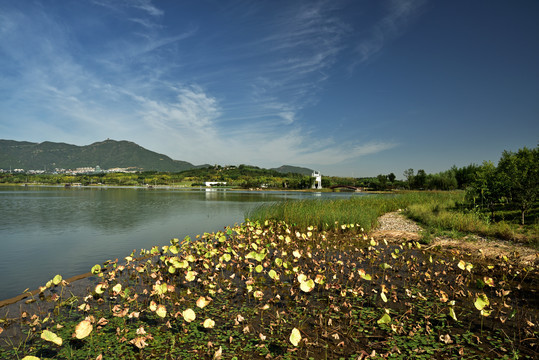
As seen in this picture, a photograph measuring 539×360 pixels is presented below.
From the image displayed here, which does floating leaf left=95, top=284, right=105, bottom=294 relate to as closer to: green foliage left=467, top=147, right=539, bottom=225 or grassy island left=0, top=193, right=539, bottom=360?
grassy island left=0, top=193, right=539, bottom=360

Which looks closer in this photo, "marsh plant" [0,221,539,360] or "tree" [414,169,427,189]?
"marsh plant" [0,221,539,360]

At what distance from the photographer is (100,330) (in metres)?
5.72

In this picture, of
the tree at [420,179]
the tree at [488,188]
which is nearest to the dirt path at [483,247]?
the tree at [488,188]

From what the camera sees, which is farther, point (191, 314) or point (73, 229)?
point (73, 229)

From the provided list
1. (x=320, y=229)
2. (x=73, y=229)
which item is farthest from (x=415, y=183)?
(x=73, y=229)

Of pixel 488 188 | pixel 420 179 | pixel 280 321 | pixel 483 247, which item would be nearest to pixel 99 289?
pixel 280 321

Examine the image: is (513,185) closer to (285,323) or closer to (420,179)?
(285,323)

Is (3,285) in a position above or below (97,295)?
below

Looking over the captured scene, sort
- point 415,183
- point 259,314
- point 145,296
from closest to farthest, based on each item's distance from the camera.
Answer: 1. point 259,314
2. point 145,296
3. point 415,183

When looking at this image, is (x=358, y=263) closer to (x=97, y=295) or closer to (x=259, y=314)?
(x=259, y=314)

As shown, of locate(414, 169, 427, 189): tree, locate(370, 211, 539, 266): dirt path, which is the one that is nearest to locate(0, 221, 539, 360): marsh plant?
locate(370, 211, 539, 266): dirt path

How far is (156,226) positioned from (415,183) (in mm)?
117261

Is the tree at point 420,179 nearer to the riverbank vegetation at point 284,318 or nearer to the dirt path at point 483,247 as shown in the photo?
the dirt path at point 483,247

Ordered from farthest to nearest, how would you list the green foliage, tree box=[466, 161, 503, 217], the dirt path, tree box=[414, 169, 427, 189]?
tree box=[414, 169, 427, 189] → tree box=[466, 161, 503, 217] → the green foliage → the dirt path
